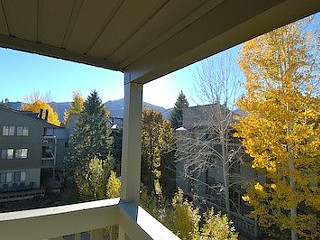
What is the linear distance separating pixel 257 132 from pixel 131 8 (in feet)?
13.7

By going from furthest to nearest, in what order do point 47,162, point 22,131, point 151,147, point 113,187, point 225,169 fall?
point 151,147
point 225,169
point 113,187
point 47,162
point 22,131

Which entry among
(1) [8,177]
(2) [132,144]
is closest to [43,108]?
(1) [8,177]

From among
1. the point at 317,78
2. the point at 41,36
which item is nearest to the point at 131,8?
the point at 41,36

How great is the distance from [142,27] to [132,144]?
569 mm

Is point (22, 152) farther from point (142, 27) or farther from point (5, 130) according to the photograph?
point (142, 27)

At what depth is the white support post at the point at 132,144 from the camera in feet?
3.68

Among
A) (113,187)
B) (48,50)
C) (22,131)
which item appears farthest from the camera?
(113,187)

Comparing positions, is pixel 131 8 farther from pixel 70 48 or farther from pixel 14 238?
pixel 14 238

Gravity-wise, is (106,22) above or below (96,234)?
above

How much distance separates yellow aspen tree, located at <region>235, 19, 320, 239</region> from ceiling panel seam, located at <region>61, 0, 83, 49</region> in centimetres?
383

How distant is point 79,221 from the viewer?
3.31 feet

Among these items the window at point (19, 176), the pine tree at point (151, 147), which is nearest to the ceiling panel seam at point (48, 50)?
the window at point (19, 176)

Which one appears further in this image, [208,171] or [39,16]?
[208,171]

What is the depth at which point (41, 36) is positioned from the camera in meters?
0.96
